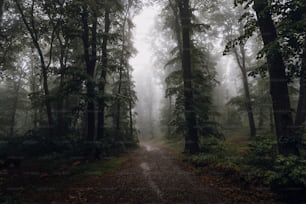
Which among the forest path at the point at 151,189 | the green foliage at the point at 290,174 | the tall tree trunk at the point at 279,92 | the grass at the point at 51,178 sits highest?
the tall tree trunk at the point at 279,92

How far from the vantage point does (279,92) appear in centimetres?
651

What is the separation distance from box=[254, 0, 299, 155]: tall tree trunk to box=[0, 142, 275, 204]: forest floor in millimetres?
1967

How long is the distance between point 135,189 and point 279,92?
18.6ft

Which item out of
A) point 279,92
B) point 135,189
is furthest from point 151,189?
point 279,92

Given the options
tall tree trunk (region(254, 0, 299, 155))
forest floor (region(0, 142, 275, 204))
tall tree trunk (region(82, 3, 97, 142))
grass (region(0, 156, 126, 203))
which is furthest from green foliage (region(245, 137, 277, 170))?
tall tree trunk (region(82, 3, 97, 142))

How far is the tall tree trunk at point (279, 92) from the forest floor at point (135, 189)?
1967 millimetres

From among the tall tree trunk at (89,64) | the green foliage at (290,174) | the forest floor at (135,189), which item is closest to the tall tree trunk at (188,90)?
the forest floor at (135,189)

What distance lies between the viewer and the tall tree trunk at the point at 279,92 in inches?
243

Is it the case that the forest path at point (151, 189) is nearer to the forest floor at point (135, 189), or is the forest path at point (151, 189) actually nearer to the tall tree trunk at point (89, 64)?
the forest floor at point (135, 189)

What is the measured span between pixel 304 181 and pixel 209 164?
404 centimetres

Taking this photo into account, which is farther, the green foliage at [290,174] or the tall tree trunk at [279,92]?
the tall tree trunk at [279,92]

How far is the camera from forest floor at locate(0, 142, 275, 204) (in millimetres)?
5125

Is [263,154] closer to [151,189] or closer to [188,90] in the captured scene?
[151,189]

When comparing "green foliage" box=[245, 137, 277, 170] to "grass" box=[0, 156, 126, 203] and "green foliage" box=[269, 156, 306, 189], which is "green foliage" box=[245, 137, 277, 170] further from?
"grass" box=[0, 156, 126, 203]
